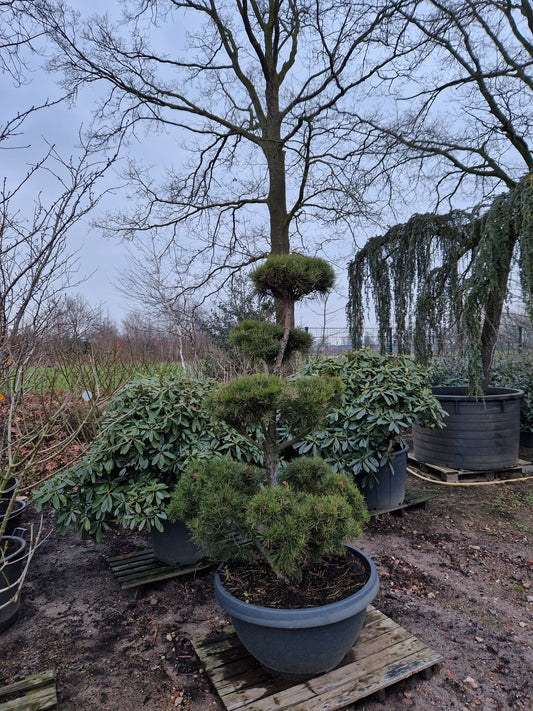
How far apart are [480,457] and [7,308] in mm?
4214

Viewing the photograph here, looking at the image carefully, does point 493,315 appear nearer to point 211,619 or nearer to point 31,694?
point 211,619

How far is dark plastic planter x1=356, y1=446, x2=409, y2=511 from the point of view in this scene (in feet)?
11.3

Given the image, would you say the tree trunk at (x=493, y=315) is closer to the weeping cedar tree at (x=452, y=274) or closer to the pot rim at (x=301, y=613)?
the weeping cedar tree at (x=452, y=274)

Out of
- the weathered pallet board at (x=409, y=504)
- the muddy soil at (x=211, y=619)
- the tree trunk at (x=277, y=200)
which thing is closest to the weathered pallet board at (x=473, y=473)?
the weathered pallet board at (x=409, y=504)

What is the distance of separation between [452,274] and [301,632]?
13.7 feet

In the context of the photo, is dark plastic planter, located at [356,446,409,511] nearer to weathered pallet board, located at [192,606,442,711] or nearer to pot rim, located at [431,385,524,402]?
pot rim, located at [431,385,524,402]

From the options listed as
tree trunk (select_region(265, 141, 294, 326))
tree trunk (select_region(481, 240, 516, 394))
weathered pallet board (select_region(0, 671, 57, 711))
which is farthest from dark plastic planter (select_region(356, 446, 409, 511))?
tree trunk (select_region(265, 141, 294, 326))

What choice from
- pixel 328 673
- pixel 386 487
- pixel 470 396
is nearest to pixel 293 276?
pixel 328 673

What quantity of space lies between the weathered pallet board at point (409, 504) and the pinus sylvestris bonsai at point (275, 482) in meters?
1.62

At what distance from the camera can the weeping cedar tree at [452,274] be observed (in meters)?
4.11

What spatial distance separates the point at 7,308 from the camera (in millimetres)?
1996

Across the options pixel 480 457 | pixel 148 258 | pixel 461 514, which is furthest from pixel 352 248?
pixel 461 514

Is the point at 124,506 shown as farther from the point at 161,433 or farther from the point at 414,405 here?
the point at 414,405

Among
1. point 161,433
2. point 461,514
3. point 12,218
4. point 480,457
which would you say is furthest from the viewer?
point 480,457
